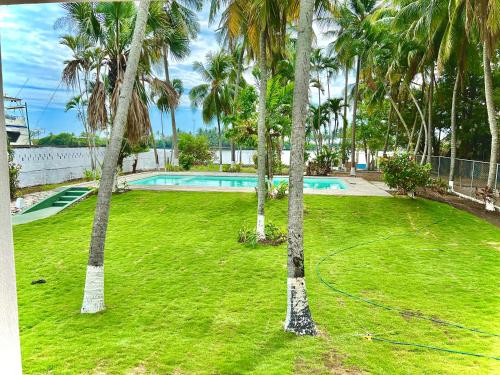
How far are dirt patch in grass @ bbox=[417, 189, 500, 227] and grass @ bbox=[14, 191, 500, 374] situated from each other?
0.57 m

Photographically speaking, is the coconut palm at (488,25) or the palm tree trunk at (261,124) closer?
the palm tree trunk at (261,124)

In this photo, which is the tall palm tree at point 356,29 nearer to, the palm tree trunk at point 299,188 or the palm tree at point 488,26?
the palm tree at point 488,26

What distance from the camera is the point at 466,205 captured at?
13500mm

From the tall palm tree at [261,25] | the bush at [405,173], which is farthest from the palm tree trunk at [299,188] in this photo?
the bush at [405,173]

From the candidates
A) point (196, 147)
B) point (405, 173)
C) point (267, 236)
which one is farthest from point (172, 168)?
point (267, 236)

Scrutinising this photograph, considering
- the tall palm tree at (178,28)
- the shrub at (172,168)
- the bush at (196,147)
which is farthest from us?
the bush at (196,147)

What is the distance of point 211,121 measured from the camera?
93.6 feet

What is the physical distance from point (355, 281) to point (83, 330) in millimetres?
4663

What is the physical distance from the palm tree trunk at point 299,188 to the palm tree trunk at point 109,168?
2.39 meters

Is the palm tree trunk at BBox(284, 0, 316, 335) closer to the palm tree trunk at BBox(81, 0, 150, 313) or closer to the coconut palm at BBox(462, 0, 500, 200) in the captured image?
the palm tree trunk at BBox(81, 0, 150, 313)

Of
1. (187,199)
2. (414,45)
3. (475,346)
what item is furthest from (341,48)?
(475,346)

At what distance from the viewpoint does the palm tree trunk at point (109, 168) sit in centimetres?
565

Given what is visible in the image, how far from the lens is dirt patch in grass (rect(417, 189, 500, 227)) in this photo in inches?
475

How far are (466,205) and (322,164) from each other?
30.4 ft
